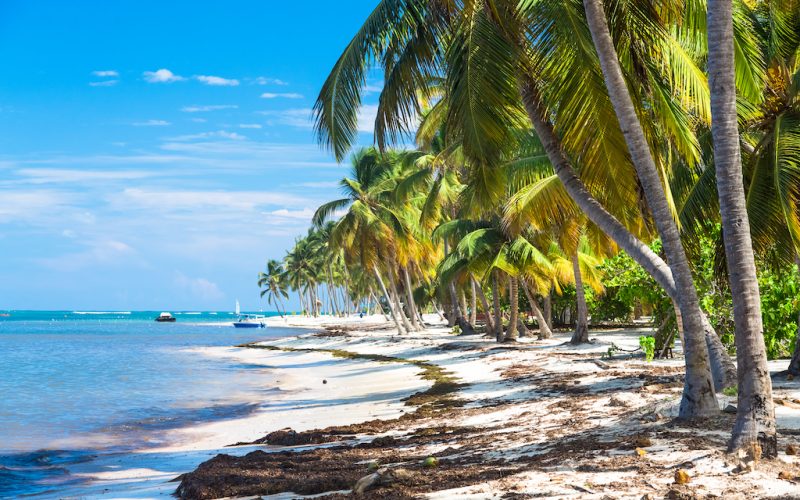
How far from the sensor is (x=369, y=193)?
42.3m

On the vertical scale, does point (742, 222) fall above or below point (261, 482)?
above

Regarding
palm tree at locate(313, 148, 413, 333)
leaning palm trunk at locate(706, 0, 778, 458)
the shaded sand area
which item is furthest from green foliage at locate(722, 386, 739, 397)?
palm tree at locate(313, 148, 413, 333)

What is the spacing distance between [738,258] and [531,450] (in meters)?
3.15

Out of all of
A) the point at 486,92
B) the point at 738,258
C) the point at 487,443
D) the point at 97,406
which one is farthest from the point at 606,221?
the point at 97,406

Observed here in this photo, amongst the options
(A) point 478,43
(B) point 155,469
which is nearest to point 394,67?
(A) point 478,43

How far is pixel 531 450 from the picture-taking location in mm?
8336

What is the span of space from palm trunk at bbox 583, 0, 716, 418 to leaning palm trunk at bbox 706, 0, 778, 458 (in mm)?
1630

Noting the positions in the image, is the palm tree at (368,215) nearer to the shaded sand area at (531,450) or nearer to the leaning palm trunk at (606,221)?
the shaded sand area at (531,450)

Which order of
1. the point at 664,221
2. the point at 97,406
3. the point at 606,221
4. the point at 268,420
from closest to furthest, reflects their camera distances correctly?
the point at 664,221 → the point at 606,221 → the point at 268,420 → the point at 97,406

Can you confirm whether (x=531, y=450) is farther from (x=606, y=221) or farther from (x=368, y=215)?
(x=368, y=215)

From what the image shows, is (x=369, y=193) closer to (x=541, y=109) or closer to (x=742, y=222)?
(x=541, y=109)

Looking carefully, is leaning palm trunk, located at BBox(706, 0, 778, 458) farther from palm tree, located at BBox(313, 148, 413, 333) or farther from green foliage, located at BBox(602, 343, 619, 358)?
palm tree, located at BBox(313, 148, 413, 333)

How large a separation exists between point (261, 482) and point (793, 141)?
803cm

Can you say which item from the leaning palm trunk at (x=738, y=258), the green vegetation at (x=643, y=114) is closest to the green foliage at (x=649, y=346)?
the green vegetation at (x=643, y=114)
